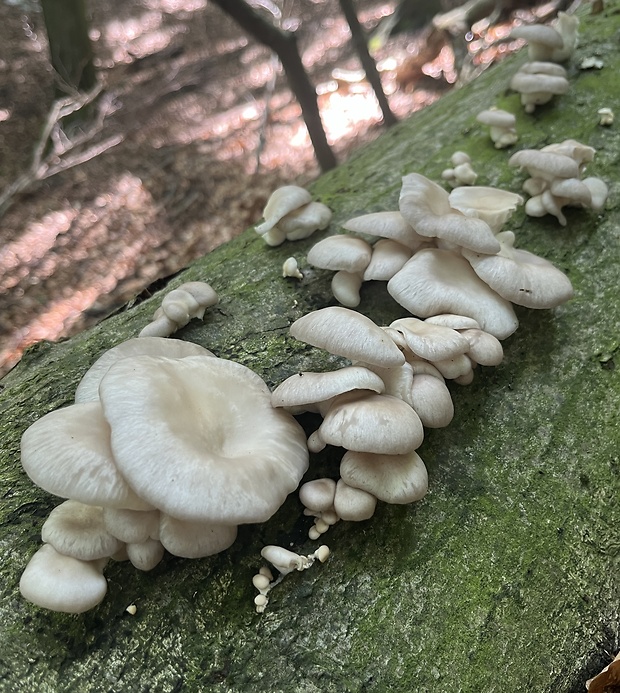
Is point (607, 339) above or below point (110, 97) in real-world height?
below

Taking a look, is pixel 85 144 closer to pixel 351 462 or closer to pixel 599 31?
pixel 599 31

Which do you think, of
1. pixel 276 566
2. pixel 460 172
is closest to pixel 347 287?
pixel 460 172

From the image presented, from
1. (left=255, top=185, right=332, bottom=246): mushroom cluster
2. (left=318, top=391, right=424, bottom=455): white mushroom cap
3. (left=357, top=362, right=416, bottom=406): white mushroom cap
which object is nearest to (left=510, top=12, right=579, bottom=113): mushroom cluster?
(left=255, top=185, right=332, bottom=246): mushroom cluster

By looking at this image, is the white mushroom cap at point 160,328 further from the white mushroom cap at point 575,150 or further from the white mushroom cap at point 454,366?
the white mushroom cap at point 575,150

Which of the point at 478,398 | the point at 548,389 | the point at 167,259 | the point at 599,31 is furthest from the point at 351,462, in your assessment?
the point at 167,259

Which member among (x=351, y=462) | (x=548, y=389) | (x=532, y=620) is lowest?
(x=532, y=620)

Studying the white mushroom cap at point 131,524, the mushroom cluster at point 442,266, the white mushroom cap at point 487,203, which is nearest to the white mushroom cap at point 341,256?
the mushroom cluster at point 442,266

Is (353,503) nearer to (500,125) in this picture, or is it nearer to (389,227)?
(389,227)
